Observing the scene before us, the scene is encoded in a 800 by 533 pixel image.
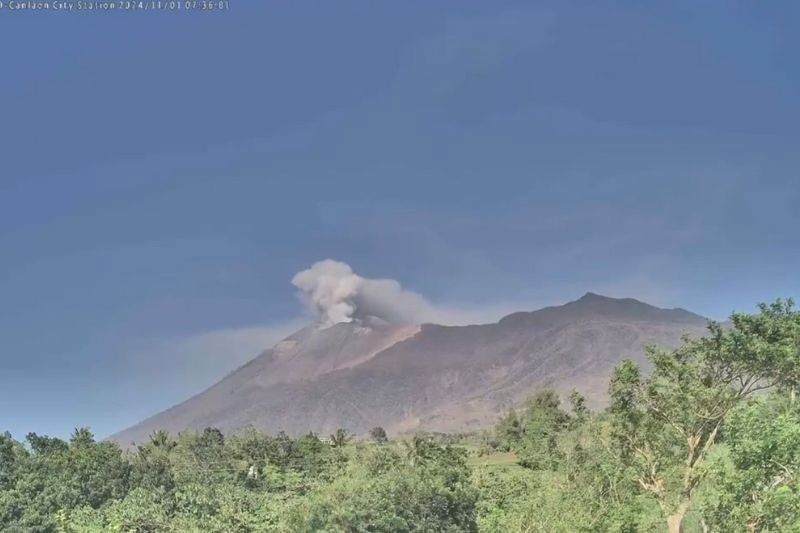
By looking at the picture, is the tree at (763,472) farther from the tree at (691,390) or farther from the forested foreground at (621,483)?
the tree at (691,390)

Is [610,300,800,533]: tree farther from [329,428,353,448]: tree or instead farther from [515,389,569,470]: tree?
[329,428,353,448]: tree

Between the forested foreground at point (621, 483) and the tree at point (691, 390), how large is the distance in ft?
0.14

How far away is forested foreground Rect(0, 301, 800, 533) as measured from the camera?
52.5 ft

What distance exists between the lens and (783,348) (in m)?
23.6

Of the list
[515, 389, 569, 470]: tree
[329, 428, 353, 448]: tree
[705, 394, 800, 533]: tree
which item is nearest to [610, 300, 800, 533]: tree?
[705, 394, 800, 533]: tree

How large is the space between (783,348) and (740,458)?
404 inches

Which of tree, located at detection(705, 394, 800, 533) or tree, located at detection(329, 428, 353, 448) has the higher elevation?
tree, located at detection(329, 428, 353, 448)

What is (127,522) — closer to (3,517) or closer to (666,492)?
(3,517)

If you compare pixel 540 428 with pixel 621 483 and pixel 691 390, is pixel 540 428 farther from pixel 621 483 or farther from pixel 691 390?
pixel 691 390

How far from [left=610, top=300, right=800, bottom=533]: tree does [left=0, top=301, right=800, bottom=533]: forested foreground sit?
0.14 ft

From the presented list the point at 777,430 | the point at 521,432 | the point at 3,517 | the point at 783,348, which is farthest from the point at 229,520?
the point at 521,432

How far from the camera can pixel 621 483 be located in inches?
1014

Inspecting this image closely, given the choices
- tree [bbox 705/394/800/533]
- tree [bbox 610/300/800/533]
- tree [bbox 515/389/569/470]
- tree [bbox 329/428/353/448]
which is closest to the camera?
tree [bbox 705/394/800/533]

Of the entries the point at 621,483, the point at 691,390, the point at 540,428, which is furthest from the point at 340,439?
the point at 691,390
